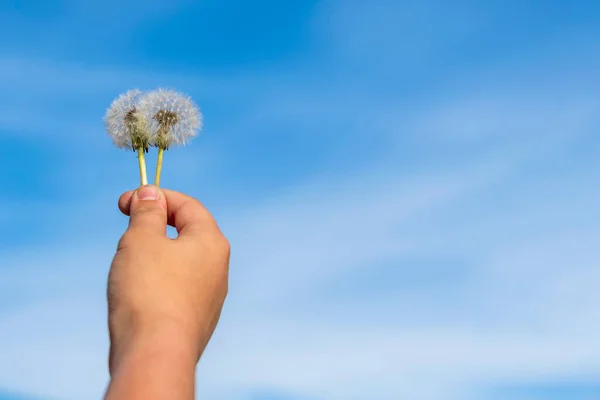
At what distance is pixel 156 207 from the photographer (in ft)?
15.4

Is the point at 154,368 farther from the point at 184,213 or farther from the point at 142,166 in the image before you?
the point at 142,166

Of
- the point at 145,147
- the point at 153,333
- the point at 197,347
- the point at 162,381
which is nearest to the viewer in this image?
the point at 162,381

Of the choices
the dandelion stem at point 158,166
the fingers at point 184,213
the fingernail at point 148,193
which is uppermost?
the dandelion stem at point 158,166

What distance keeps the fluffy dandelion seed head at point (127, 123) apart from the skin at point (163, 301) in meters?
1.72

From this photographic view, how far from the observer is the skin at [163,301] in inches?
109

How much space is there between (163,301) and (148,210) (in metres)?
1.52

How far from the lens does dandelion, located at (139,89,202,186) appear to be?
615 cm

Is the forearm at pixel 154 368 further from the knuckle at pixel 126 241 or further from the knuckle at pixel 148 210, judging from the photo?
the knuckle at pixel 148 210

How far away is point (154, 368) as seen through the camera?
2.77m

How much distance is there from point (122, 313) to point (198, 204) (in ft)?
5.15

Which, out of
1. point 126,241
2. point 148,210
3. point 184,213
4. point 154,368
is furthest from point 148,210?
point 154,368

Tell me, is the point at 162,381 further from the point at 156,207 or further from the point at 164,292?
the point at 156,207

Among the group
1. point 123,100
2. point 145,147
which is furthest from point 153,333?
point 123,100

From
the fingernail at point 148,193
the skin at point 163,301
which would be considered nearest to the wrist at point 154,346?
the skin at point 163,301
